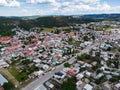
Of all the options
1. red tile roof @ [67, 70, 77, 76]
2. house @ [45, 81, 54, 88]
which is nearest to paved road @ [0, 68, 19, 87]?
house @ [45, 81, 54, 88]

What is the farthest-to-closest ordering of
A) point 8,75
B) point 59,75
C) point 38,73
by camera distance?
point 8,75 < point 38,73 < point 59,75

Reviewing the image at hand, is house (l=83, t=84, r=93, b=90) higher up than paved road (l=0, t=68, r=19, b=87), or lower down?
higher up

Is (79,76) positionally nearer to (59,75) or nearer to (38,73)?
(59,75)

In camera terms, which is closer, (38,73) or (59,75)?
(59,75)

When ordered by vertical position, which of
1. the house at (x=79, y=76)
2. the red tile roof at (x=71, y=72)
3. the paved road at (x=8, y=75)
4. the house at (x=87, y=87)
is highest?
the red tile roof at (x=71, y=72)

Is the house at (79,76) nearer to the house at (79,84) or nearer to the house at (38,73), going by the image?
the house at (79,84)

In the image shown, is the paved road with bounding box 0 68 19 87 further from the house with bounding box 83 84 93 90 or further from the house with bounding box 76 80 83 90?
the house with bounding box 83 84 93 90

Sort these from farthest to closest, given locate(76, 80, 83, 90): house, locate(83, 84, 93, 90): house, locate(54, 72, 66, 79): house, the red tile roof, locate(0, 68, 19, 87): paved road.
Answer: the red tile roof
locate(54, 72, 66, 79): house
locate(0, 68, 19, 87): paved road
locate(76, 80, 83, 90): house
locate(83, 84, 93, 90): house

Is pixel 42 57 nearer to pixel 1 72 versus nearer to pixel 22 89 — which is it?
pixel 1 72

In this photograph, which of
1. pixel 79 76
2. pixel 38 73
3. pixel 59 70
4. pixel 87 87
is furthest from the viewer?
pixel 59 70

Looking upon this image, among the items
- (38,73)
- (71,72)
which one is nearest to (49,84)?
(38,73)

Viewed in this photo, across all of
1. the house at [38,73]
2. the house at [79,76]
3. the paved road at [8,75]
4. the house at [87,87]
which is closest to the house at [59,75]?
the house at [79,76]
